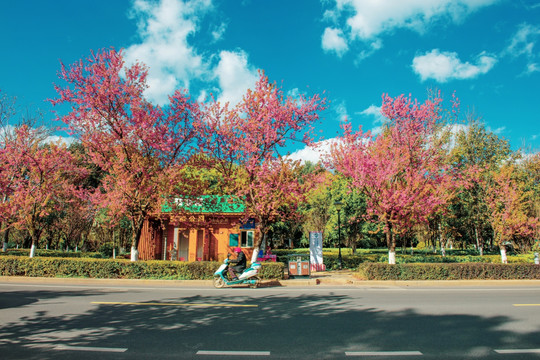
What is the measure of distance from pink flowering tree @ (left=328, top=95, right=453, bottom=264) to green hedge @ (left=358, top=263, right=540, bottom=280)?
1.80m

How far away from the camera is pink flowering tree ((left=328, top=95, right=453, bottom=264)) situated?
1739cm

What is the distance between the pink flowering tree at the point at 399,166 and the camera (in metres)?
17.4

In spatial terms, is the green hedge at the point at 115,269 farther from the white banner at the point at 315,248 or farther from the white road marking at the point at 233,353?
the white road marking at the point at 233,353

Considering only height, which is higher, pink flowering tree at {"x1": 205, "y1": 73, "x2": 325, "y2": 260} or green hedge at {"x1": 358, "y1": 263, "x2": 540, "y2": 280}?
pink flowering tree at {"x1": 205, "y1": 73, "x2": 325, "y2": 260}

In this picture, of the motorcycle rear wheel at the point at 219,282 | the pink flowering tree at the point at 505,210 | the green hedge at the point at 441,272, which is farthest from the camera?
the pink flowering tree at the point at 505,210

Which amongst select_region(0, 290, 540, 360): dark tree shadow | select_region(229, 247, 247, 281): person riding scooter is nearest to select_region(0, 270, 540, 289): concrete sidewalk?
select_region(229, 247, 247, 281): person riding scooter

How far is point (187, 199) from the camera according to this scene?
18000 millimetres

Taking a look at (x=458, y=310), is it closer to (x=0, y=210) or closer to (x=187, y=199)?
(x=187, y=199)

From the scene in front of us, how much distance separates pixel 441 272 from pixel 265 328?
12.7 metres

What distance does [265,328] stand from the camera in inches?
254

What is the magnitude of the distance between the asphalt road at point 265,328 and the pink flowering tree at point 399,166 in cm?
763

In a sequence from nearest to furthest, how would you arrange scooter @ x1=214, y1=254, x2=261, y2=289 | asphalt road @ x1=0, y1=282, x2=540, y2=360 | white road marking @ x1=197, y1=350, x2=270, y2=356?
white road marking @ x1=197, y1=350, x2=270, y2=356, asphalt road @ x1=0, y1=282, x2=540, y2=360, scooter @ x1=214, y1=254, x2=261, y2=289

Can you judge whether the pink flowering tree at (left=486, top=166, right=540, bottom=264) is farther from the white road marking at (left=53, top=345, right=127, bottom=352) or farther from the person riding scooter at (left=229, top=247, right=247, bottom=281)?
the white road marking at (left=53, top=345, right=127, bottom=352)

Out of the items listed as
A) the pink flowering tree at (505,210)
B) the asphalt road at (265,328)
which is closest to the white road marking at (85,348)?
the asphalt road at (265,328)
